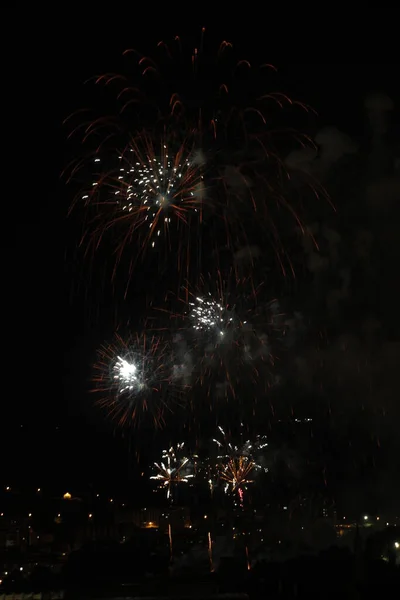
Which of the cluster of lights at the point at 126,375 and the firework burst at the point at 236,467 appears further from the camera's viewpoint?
the firework burst at the point at 236,467

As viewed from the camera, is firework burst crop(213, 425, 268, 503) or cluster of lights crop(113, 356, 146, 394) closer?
cluster of lights crop(113, 356, 146, 394)

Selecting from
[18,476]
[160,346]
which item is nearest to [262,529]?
[160,346]

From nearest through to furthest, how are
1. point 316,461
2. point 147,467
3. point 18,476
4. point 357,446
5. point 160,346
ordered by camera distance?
point 160,346, point 357,446, point 316,461, point 18,476, point 147,467

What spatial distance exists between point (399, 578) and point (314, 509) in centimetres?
2642

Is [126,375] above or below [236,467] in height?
below

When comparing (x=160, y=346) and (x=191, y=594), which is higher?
(x=160, y=346)

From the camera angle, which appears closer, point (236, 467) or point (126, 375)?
point (126, 375)

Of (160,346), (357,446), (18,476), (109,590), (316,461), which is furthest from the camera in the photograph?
(18,476)

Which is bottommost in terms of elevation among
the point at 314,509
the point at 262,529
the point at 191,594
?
the point at 191,594

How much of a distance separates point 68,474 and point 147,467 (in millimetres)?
6281

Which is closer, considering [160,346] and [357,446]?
[160,346]

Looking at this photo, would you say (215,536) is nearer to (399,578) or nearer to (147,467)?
(399,578)

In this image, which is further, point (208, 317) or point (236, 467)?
point (236, 467)

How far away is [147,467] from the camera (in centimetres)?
5941
